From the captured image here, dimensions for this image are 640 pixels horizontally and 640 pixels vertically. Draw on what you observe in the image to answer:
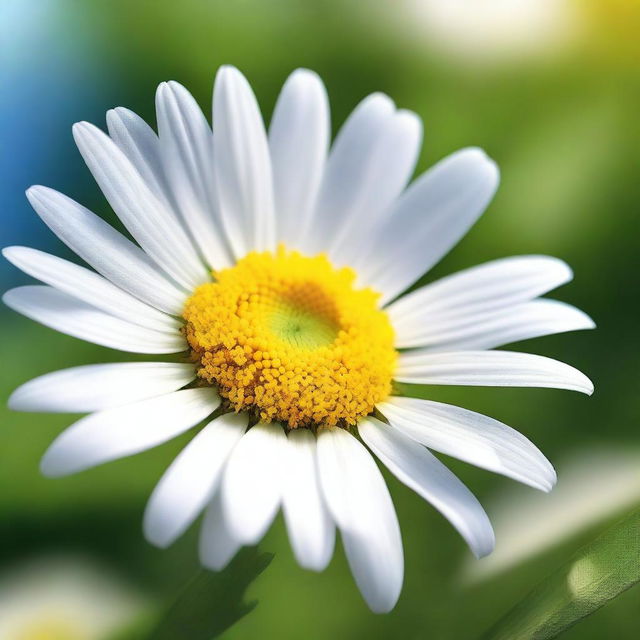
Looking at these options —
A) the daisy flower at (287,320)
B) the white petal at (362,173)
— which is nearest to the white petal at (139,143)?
the daisy flower at (287,320)

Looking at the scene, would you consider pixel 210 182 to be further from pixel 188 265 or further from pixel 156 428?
pixel 156 428

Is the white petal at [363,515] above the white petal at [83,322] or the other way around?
the other way around

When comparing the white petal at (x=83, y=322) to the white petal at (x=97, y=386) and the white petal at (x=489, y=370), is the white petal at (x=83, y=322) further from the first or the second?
the white petal at (x=489, y=370)

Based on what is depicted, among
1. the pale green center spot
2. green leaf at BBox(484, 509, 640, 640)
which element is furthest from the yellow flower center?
green leaf at BBox(484, 509, 640, 640)

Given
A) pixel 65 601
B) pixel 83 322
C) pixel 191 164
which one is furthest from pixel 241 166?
pixel 65 601

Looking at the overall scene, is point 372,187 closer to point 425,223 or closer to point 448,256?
point 425,223

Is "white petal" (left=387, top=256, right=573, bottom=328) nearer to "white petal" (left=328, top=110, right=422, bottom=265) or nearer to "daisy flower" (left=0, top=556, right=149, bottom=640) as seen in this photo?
"white petal" (left=328, top=110, right=422, bottom=265)
